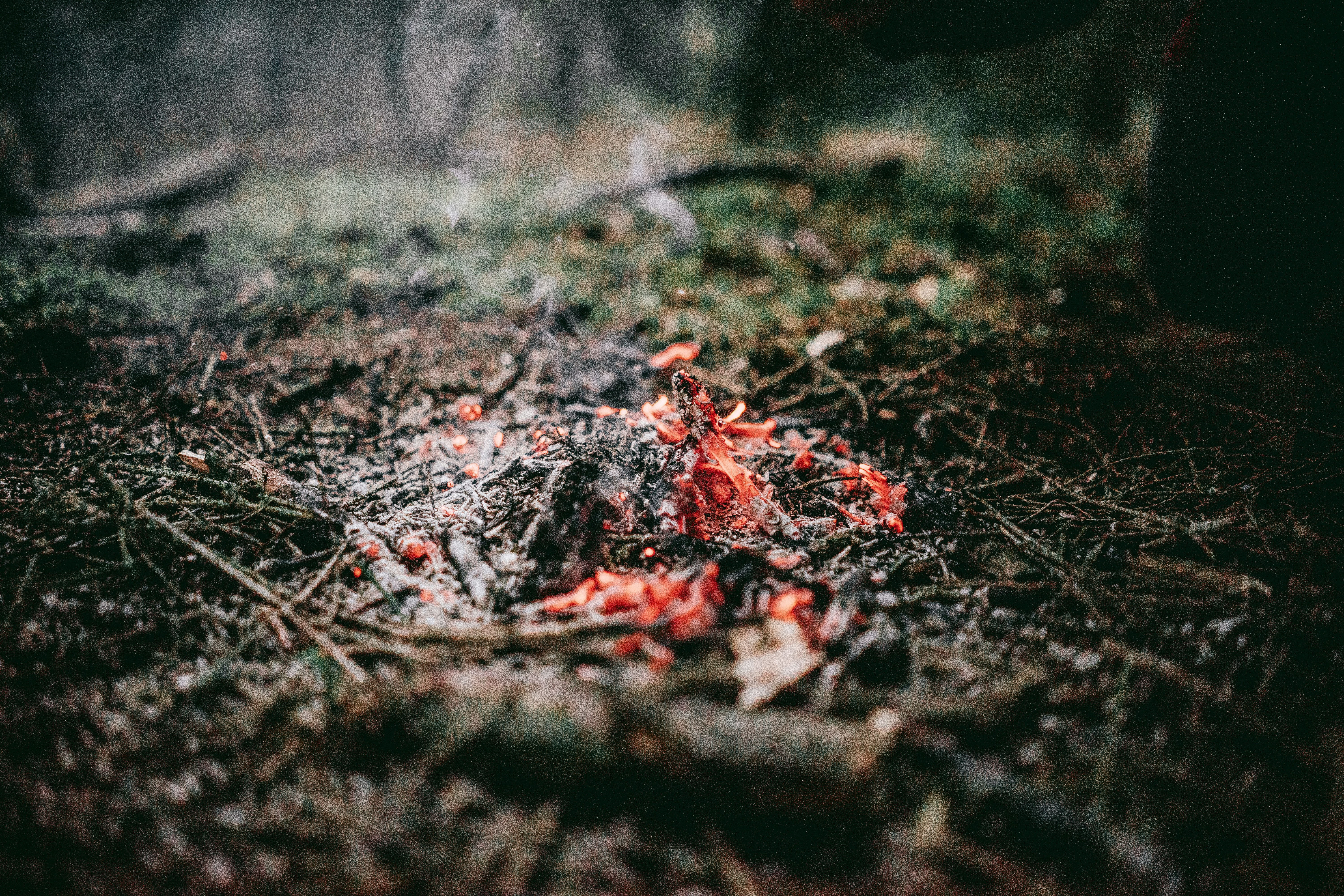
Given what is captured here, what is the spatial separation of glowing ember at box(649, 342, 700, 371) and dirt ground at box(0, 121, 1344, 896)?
90mm

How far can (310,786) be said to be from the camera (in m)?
1.58

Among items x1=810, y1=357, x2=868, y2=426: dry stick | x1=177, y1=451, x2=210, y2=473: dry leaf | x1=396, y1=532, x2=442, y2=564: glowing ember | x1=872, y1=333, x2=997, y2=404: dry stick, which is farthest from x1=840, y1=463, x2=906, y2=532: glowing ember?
x1=177, y1=451, x2=210, y2=473: dry leaf

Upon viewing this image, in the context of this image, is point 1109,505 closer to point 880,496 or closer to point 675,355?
point 880,496

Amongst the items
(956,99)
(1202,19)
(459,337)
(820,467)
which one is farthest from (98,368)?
(956,99)

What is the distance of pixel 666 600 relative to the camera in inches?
79.0

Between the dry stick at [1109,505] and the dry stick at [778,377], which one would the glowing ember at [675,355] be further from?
the dry stick at [1109,505]

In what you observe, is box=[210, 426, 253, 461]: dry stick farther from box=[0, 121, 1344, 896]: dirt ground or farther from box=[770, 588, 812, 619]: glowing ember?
box=[770, 588, 812, 619]: glowing ember

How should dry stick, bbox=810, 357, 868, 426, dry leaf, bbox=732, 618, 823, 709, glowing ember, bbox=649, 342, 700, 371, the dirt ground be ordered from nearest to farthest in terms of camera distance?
the dirt ground, dry leaf, bbox=732, 618, 823, 709, dry stick, bbox=810, 357, 868, 426, glowing ember, bbox=649, 342, 700, 371

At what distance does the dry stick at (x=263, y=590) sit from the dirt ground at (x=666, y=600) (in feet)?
0.06

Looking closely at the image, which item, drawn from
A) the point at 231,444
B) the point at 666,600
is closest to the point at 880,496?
the point at 666,600

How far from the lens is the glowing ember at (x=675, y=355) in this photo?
3707 millimetres

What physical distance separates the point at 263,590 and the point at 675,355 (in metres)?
2.46

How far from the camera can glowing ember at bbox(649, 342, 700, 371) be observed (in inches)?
146

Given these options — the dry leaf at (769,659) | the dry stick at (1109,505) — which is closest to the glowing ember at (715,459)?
the dry leaf at (769,659)
